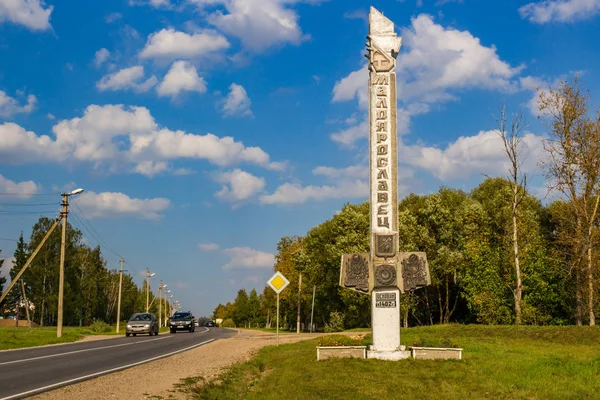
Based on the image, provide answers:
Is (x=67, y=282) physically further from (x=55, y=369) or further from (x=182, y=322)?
(x=55, y=369)

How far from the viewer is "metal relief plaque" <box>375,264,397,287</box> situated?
17125 millimetres

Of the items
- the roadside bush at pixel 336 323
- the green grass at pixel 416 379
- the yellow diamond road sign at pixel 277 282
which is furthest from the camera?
the roadside bush at pixel 336 323

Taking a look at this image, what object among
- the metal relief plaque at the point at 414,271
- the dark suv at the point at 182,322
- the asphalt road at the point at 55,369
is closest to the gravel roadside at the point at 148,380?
the asphalt road at the point at 55,369

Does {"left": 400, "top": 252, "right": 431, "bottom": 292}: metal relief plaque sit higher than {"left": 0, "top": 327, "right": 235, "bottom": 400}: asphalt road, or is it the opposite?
{"left": 400, "top": 252, "right": 431, "bottom": 292}: metal relief plaque

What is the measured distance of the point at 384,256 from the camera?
1730 cm

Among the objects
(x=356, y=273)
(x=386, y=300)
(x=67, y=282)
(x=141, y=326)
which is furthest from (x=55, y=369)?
(x=67, y=282)

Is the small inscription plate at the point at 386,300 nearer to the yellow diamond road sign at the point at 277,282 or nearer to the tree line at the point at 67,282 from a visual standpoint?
the yellow diamond road sign at the point at 277,282

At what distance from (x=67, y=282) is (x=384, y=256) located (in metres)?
80.8

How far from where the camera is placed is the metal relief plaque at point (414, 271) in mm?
17156

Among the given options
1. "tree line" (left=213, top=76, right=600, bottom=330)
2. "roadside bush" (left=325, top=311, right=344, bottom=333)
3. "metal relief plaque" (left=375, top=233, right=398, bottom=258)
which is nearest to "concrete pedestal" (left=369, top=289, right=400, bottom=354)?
"metal relief plaque" (left=375, top=233, right=398, bottom=258)

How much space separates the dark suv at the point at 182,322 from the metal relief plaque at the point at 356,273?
127ft

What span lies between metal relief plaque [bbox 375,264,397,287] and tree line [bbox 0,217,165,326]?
253ft

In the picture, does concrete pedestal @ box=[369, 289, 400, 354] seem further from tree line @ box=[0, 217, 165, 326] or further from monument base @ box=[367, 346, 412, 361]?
tree line @ box=[0, 217, 165, 326]

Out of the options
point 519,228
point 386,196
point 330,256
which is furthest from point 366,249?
point 386,196
